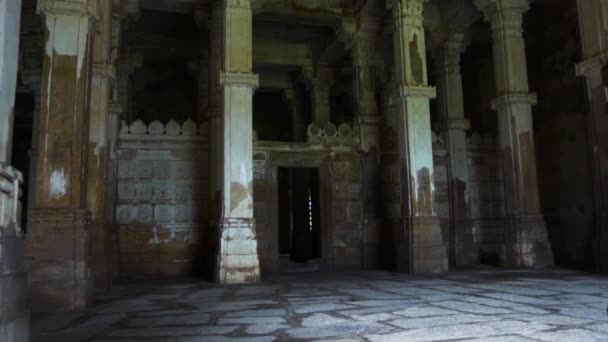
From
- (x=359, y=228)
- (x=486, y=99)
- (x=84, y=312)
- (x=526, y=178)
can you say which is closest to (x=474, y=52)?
(x=486, y=99)

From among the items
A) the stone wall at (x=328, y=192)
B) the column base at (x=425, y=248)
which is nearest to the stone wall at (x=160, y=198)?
the stone wall at (x=328, y=192)

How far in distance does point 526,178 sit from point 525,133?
1082 mm

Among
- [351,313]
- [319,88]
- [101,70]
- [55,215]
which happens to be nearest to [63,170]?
[55,215]

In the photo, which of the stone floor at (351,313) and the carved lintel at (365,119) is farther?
the carved lintel at (365,119)

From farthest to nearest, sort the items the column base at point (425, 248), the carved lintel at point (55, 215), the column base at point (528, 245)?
the column base at point (528, 245) → the column base at point (425, 248) → the carved lintel at point (55, 215)

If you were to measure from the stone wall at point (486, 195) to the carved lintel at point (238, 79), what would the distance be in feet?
24.2

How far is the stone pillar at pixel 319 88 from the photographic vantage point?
51.2ft

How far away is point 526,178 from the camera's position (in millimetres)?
11477

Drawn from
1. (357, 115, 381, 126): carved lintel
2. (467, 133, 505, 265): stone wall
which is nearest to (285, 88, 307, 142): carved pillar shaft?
(357, 115, 381, 126): carved lintel

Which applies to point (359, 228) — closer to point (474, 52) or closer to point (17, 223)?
point (474, 52)

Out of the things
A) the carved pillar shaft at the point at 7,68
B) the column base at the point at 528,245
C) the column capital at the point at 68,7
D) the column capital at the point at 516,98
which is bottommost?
the column base at the point at 528,245

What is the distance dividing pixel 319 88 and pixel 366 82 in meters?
2.75

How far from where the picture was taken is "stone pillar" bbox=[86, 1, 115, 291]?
865cm

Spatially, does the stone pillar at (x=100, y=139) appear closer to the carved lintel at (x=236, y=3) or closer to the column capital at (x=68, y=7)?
the column capital at (x=68, y=7)
